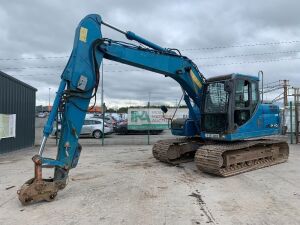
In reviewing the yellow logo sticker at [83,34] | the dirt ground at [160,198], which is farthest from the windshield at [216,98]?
the yellow logo sticker at [83,34]

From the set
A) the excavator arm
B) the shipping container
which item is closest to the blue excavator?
the excavator arm

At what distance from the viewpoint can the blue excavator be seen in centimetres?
735

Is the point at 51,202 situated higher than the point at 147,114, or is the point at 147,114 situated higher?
the point at 147,114

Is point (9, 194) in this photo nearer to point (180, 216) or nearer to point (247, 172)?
point (180, 216)

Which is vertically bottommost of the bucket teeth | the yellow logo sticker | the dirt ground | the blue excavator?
the dirt ground

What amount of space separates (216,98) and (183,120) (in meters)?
1.61

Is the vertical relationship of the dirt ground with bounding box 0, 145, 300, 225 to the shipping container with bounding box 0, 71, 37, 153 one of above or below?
below

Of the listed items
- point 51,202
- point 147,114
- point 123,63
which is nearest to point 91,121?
point 147,114

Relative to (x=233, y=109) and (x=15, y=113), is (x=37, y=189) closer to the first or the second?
(x=233, y=109)

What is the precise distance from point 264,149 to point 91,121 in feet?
55.5

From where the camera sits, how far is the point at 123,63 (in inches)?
354

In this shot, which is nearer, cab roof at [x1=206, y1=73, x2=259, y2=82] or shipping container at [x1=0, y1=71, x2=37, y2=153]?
cab roof at [x1=206, y1=73, x2=259, y2=82]

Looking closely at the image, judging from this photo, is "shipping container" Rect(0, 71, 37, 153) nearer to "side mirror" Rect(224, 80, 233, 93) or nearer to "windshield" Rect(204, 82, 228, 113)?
"windshield" Rect(204, 82, 228, 113)

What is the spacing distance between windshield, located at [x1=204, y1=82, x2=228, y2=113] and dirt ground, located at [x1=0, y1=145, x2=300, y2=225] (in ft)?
6.49
